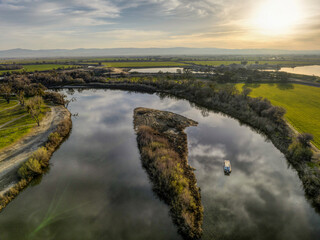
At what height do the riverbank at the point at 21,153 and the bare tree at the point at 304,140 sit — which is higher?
the bare tree at the point at 304,140

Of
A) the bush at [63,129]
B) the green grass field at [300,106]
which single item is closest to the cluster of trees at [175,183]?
the bush at [63,129]

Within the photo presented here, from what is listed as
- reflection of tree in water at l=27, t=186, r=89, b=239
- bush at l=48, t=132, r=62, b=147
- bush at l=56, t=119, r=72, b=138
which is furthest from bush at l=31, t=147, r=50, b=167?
bush at l=56, t=119, r=72, b=138

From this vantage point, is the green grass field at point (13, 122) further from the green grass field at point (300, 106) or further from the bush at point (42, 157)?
the green grass field at point (300, 106)

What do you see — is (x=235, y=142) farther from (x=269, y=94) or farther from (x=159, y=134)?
(x=269, y=94)

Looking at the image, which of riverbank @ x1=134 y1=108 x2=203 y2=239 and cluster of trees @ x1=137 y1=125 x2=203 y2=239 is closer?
cluster of trees @ x1=137 y1=125 x2=203 y2=239

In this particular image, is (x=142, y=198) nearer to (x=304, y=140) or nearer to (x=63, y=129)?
(x=63, y=129)

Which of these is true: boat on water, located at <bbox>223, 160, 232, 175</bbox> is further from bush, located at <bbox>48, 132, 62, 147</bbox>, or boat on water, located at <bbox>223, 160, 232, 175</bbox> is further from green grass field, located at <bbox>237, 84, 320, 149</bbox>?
bush, located at <bbox>48, 132, 62, 147</bbox>

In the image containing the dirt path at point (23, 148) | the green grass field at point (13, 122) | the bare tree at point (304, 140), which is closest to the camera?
the dirt path at point (23, 148)
